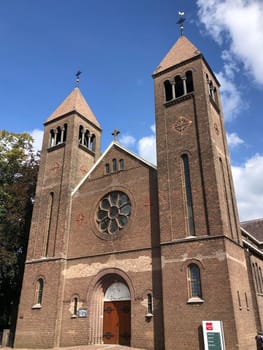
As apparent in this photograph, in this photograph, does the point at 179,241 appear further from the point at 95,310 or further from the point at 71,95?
the point at 71,95

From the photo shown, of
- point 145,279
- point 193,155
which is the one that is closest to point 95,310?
point 145,279

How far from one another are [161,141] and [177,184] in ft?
11.1

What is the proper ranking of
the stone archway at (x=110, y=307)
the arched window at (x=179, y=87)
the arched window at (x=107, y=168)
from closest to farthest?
1. the stone archway at (x=110, y=307)
2. the arched window at (x=179, y=87)
3. the arched window at (x=107, y=168)

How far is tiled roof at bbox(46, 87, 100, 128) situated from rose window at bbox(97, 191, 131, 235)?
9270 mm

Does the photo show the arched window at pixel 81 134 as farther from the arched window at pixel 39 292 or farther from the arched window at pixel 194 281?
the arched window at pixel 194 281

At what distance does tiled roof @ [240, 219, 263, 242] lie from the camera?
34594 millimetres

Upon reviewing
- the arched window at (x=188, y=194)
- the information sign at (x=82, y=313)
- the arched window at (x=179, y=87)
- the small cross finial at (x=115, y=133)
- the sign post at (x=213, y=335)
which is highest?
the arched window at (x=179, y=87)

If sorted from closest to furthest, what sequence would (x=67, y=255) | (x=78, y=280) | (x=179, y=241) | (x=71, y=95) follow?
(x=179, y=241), (x=78, y=280), (x=67, y=255), (x=71, y=95)

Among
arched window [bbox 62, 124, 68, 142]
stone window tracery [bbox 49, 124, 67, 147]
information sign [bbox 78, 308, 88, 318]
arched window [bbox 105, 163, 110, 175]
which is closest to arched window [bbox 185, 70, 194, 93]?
arched window [bbox 105, 163, 110, 175]

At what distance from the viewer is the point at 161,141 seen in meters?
20.5

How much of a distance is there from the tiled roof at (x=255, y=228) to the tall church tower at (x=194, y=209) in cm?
1700

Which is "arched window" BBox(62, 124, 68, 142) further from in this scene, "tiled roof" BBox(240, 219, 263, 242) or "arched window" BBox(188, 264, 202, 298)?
"tiled roof" BBox(240, 219, 263, 242)

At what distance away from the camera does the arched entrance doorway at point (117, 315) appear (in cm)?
1825

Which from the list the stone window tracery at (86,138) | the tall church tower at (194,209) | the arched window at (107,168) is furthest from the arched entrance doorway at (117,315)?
the stone window tracery at (86,138)
